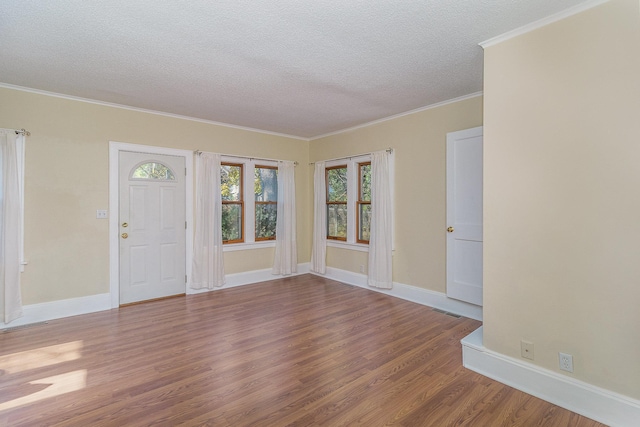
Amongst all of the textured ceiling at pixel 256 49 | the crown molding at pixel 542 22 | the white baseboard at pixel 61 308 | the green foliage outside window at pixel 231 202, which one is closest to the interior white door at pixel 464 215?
the textured ceiling at pixel 256 49

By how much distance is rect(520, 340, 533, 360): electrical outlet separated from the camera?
A: 2.26 meters

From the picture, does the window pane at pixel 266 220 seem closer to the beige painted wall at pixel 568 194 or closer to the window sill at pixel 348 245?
the window sill at pixel 348 245

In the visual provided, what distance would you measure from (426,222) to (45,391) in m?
4.20

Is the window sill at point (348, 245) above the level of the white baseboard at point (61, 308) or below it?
above

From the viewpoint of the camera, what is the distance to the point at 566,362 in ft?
6.91

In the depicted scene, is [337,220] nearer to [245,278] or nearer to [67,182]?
[245,278]

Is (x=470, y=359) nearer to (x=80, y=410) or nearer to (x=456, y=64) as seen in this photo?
(x=456, y=64)

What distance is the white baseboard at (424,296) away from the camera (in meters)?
3.71

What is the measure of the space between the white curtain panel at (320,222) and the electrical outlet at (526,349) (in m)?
3.69

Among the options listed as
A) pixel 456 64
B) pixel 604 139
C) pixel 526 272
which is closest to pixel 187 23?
pixel 456 64

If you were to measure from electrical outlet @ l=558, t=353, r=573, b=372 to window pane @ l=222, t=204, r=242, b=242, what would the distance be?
4.50m

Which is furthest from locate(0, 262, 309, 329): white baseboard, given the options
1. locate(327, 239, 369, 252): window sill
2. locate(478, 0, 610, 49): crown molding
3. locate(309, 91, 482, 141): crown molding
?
locate(478, 0, 610, 49): crown molding

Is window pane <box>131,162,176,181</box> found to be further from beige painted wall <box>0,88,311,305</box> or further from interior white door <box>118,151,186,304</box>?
beige painted wall <box>0,88,311,305</box>

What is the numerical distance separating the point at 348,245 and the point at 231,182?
2.31 meters
